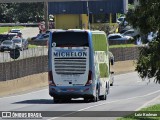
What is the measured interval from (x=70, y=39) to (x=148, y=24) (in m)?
17.2

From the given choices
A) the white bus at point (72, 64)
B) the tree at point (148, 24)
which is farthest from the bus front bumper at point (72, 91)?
the tree at point (148, 24)

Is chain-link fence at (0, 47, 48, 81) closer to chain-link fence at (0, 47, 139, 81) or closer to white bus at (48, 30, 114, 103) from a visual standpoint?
chain-link fence at (0, 47, 139, 81)

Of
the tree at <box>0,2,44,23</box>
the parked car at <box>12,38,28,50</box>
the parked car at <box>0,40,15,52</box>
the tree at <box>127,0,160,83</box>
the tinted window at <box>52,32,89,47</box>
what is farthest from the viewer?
the tree at <box>0,2,44,23</box>

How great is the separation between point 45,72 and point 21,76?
4728 mm

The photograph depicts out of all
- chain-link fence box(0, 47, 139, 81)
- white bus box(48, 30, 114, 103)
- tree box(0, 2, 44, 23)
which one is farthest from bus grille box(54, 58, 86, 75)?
tree box(0, 2, 44, 23)

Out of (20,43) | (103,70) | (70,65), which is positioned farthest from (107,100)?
(20,43)

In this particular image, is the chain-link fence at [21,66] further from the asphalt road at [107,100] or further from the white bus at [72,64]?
the white bus at [72,64]

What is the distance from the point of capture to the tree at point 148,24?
16062mm

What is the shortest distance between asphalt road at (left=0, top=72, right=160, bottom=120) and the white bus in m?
0.69

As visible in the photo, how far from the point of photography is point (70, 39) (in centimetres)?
3334

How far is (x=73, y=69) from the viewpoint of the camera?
33344 mm

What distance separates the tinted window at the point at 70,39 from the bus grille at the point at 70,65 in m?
0.70

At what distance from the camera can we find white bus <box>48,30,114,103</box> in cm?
3306

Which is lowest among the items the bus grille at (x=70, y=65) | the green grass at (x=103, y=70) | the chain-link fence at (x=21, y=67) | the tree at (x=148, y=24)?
the chain-link fence at (x=21, y=67)
